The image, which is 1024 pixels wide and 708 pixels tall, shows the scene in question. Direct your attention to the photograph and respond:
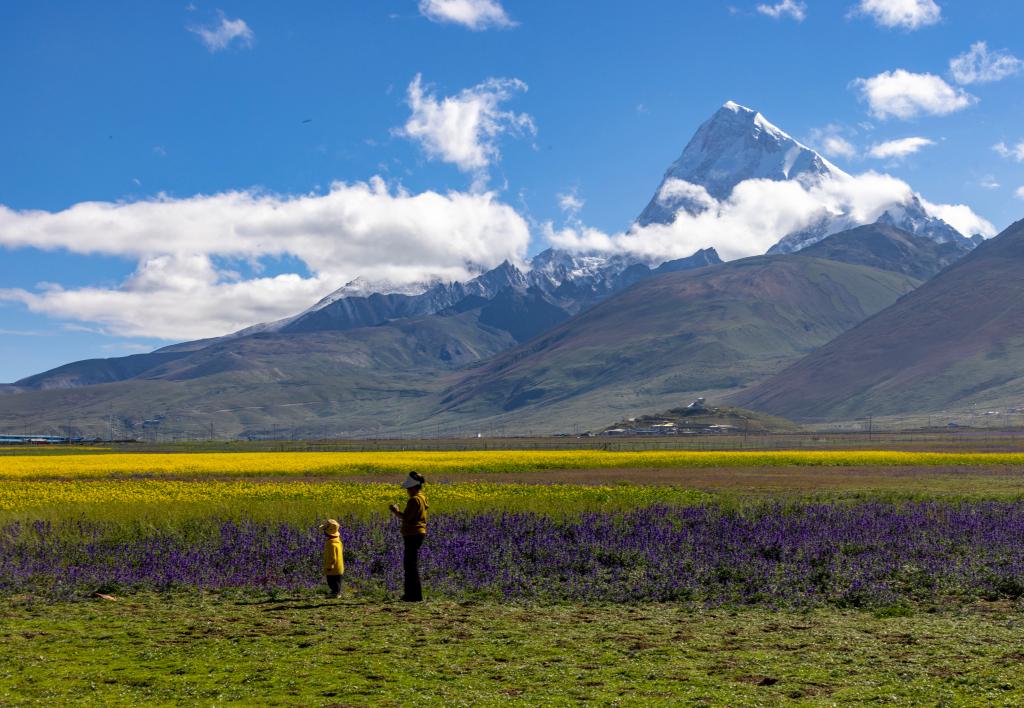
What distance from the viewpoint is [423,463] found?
2894 inches

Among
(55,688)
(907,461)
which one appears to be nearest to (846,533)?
(55,688)

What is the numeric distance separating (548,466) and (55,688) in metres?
63.0

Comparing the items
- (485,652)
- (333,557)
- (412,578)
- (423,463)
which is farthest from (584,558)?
(423,463)

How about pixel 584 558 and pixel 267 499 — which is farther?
pixel 267 499

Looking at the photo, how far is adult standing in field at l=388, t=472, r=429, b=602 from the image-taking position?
63.5 ft

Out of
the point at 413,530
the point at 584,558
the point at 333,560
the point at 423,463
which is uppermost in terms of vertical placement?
the point at 413,530

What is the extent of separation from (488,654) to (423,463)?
58950 millimetres

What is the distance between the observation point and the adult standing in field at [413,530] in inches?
762

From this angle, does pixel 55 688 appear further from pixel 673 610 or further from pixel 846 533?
pixel 846 533

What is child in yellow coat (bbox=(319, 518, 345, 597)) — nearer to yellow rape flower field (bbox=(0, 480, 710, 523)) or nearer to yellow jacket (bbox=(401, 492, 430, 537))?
yellow jacket (bbox=(401, 492, 430, 537))

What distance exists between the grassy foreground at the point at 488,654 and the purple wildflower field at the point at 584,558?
65.3 inches

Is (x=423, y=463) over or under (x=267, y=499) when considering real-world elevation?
under

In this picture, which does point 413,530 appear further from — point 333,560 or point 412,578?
point 333,560

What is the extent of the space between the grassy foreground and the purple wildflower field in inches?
65.3
